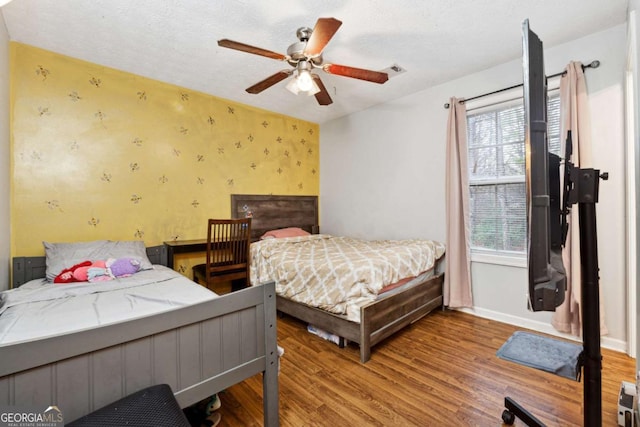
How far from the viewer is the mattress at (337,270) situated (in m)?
2.09

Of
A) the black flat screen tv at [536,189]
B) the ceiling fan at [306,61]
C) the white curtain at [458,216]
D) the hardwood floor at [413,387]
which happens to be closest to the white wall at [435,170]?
the white curtain at [458,216]

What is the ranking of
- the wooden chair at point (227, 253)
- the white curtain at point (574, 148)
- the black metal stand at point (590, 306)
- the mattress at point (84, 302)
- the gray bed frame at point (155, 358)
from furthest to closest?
1. the wooden chair at point (227, 253)
2. the white curtain at point (574, 148)
3. the mattress at point (84, 302)
4. the black metal stand at point (590, 306)
5. the gray bed frame at point (155, 358)

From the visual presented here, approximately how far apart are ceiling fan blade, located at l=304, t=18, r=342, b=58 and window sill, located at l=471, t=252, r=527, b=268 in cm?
239

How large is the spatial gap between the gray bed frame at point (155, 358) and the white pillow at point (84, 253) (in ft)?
5.06

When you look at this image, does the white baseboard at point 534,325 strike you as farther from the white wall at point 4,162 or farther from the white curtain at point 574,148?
the white wall at point 4,162

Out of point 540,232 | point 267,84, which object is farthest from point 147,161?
point 540,232

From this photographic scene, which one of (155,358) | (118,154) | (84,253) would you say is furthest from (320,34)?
(84,253)

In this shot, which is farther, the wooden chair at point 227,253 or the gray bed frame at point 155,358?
the wooden chair at point 227,253

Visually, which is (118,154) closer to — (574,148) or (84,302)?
(84,302)

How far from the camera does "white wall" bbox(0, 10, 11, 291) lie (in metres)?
1.98

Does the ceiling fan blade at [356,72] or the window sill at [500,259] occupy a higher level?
the ceiling fan blade at [356,72]

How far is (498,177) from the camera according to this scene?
2725mm

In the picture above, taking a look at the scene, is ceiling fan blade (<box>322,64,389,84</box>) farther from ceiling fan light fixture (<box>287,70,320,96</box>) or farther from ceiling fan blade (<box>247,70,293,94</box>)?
ceiling fan blade (<box>247,70,293,94</box>)

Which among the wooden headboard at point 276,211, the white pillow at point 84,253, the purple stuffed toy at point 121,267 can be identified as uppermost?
the wooden headboard at point 276,211
